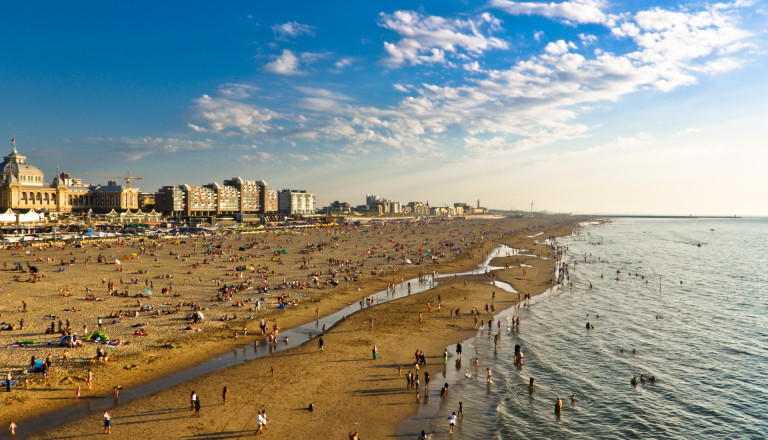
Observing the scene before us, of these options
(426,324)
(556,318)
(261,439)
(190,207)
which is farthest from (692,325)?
(190,207)

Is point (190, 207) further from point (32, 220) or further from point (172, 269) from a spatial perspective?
point (172, 269)

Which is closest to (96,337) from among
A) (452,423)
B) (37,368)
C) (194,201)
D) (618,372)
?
(37,368)

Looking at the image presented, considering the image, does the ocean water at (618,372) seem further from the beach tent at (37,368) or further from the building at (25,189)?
the building at (25,189)

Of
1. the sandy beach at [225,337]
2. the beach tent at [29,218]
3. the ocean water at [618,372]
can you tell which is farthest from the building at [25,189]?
the ocean water at [618,372]

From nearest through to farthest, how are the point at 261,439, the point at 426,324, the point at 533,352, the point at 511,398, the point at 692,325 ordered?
the point at 261,439, the point at 511,398, the point at 533,352, the point at 426,324, the point at 692,325

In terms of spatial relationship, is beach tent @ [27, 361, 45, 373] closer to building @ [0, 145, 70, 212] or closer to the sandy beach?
the sandy beach
